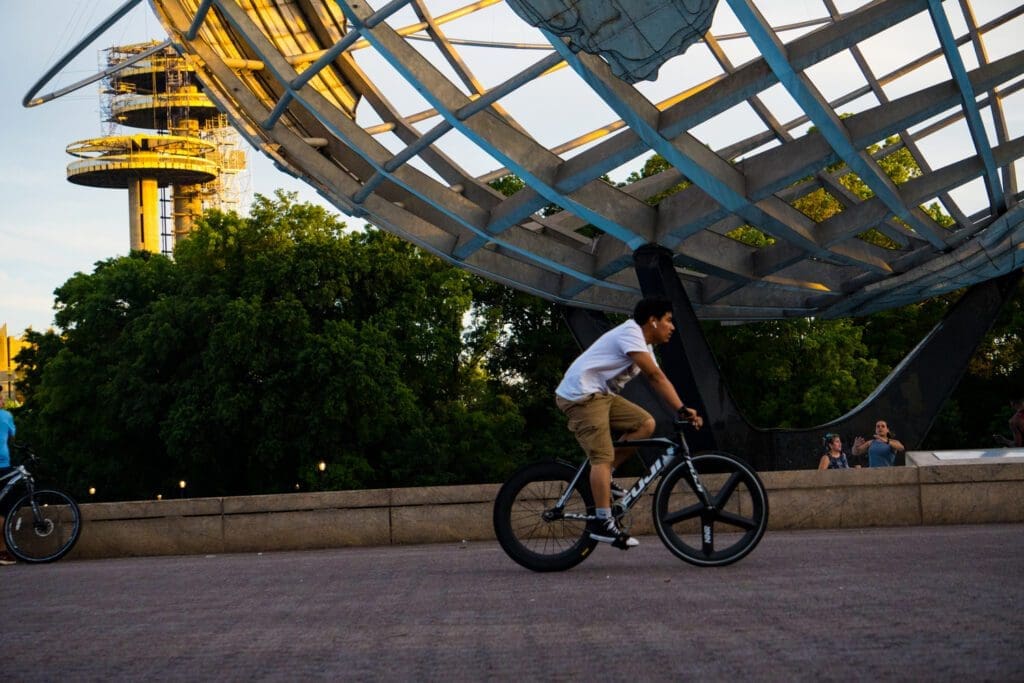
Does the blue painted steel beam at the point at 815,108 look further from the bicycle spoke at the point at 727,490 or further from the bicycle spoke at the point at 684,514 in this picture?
the bicycle spoke at the point at 684,514

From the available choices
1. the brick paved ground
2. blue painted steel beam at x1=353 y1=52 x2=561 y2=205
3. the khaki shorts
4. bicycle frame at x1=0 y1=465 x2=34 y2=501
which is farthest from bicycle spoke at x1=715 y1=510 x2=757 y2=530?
blue painted steel beam at x1=353 y1=52 x2=561 y2=205

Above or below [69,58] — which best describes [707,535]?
below

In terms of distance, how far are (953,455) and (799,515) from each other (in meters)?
3.79

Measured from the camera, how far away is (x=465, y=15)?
2053 centimetres

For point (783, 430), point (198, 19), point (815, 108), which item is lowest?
point (783, 430)

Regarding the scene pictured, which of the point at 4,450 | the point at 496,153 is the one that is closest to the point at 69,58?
the point at 496,153

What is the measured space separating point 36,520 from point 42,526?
106 mm

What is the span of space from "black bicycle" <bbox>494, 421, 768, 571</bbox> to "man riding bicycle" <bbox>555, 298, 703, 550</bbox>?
0.12 m

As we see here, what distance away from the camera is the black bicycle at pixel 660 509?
8.00 m

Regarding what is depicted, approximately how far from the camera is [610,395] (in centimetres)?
820

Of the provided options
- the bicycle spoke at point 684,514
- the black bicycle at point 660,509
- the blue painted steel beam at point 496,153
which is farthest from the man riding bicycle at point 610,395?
the blue painted steel beam at point 496,153

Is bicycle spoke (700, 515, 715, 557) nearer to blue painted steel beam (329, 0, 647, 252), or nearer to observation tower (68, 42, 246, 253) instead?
blue painted steel beam (329, 0, 647, 252)

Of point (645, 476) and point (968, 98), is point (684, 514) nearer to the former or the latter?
point (645, 476)

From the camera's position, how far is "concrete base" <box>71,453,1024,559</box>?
12359 millimetres
